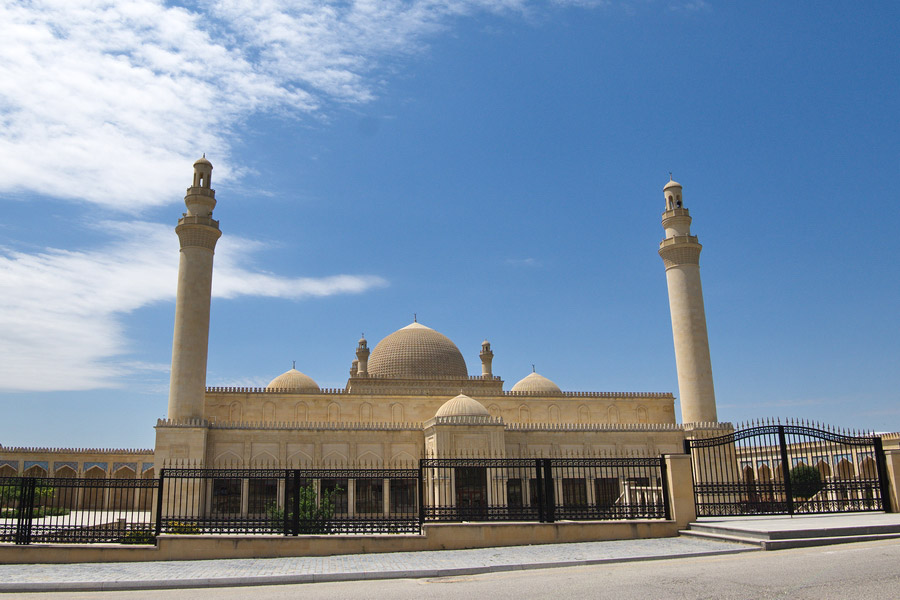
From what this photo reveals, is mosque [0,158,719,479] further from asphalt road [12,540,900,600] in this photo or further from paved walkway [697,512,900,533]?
asphalt road [12,540,900,600]

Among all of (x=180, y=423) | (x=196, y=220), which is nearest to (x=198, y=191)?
(x=196, y=220)

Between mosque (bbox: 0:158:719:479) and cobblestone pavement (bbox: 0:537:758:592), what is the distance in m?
14.5

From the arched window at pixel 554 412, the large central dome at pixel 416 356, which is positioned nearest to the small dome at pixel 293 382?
the large central dome at pixel 416 356

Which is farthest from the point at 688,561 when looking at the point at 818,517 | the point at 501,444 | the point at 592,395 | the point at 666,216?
the point at 592,395

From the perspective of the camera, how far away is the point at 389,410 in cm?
3366

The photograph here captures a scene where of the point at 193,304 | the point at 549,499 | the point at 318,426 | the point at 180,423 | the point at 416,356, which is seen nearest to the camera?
the point at 549,499

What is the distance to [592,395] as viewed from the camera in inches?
1407

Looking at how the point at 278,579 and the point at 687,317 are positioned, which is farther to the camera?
the point at 687,317

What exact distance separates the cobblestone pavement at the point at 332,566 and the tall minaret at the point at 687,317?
18549mm

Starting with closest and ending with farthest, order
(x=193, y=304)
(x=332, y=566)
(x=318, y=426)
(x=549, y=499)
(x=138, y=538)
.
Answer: (x=332, y=566) < (x=138, y=538) < (x=549, y=499) < (x=193, y=304) < (x=318, y=426)

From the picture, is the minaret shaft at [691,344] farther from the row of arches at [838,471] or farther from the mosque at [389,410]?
the row of arches at [838,471]

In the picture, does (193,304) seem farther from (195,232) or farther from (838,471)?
(838,471)

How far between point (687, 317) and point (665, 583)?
76.8ft

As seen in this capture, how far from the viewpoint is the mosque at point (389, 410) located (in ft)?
88.4
